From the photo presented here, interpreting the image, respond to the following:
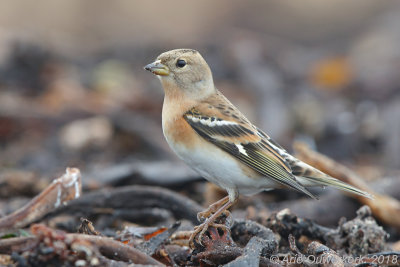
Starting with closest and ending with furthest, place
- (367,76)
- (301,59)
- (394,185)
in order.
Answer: (394,185) < (367,76) < (301,59)

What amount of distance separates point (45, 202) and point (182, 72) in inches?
71.8

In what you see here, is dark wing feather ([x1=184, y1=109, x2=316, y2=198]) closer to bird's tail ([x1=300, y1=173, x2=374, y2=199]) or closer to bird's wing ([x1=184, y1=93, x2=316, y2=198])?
bird's wing ([x1=184, y1=93, x2=316, y2=198])

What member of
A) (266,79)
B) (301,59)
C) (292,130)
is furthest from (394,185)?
(301,59)

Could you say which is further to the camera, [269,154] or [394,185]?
[394,185]

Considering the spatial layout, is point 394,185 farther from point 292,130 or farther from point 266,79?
point 266,79

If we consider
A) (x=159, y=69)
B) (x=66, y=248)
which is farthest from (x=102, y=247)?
(x=159, y=69)

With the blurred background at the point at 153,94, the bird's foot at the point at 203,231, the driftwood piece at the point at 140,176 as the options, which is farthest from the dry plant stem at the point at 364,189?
the blurred background at the point at 153,94

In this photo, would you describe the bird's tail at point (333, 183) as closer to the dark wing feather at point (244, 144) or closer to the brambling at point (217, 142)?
the brambling at point (217, 142)

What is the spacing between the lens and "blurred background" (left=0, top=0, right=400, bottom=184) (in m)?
7.03

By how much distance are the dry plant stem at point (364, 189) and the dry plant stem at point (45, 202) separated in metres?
2.11

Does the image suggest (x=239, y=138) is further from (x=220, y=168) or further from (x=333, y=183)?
(x=333, y=183)

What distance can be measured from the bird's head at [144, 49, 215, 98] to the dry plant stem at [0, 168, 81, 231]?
1.55 metres

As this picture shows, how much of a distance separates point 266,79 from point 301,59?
114 inches

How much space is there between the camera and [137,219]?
172 inches
